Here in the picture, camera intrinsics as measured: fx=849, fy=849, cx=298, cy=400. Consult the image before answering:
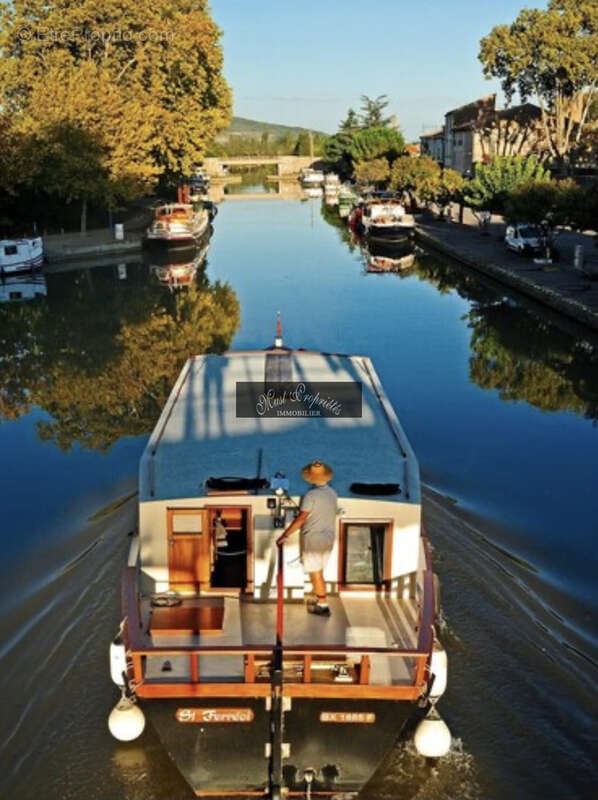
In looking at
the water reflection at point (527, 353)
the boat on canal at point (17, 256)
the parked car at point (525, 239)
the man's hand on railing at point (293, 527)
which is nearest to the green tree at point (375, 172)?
the parked car at point (525, 239)

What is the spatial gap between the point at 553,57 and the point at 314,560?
5985 cm

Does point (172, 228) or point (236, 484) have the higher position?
point (172, 228)

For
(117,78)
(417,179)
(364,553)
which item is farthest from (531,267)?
(117,78)

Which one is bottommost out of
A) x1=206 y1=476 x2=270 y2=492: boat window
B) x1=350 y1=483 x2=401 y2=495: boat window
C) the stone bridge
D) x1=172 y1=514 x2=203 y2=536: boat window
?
x1=172 y1=514 x2=203 y2=536: boat window

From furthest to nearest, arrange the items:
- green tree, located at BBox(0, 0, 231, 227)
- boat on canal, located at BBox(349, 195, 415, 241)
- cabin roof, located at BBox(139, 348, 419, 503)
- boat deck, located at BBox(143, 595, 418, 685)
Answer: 1. boat on canal, located at BBox(349, 195, 415, 241)
2. green tree, located at BBox(0, 0, 231, 227)
3. cabin roof, located at BBox(139, 348, 419, 503)
4. boat deck, located at BBox(143, 595, 418, 685)

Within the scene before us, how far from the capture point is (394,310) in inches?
1297

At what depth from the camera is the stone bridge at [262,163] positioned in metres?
140

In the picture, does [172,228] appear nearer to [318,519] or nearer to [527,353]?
[527,353]

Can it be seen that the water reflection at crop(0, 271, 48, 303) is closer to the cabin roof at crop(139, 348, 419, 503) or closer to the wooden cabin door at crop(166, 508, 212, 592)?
the cabin roof at crop(139, 348, 419, 503)

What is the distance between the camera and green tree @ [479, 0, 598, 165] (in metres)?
58.1

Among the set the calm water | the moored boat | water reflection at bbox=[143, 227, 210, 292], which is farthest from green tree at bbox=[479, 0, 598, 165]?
the moored boat

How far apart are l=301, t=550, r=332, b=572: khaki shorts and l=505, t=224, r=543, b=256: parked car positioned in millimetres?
33875

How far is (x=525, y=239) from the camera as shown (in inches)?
1558

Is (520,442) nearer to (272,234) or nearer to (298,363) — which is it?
(298,363)
